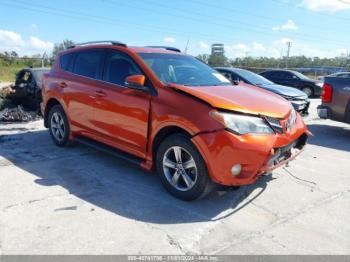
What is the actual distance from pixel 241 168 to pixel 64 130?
355cm

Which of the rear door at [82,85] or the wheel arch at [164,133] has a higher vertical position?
the rear door at [82,85]

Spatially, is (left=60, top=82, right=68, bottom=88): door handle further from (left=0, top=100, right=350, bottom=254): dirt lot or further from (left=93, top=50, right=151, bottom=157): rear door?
(left=0, top=100, right=350, bottom=254): dirt lot

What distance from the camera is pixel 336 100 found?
7.84m

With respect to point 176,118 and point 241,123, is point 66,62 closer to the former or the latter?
point 176,118

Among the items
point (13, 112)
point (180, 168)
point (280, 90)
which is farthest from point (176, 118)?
point (280, 90)

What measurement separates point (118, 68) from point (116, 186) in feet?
5.48

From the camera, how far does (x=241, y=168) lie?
3.67 meters

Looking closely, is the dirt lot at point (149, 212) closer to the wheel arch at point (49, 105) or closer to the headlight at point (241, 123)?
the headlight at point (241, 123)

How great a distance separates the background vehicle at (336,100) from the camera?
302 inches

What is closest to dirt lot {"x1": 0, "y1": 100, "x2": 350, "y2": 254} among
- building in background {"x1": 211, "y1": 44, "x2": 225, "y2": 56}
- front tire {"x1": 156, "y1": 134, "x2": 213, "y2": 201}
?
front tire {"x1": 156, "y1": 134, "x2": 213, "y2": 201}

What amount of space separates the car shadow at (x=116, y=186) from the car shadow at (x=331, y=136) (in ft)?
9.83

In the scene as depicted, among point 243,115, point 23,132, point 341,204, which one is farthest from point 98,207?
point 23,132

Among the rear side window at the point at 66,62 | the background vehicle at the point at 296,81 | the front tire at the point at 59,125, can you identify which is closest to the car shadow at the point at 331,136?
the front tire at the point at 59,125

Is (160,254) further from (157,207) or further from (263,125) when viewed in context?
(263,125)
